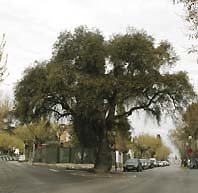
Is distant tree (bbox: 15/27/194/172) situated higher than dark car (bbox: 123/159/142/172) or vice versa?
distant tree (bbox: 15/27/194/172)

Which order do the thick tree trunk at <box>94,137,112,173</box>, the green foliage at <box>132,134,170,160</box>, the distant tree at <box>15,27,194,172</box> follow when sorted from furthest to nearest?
the green foliage at <box>132,134,170,160</box>
the thick tree trunk at <box>94,137,112,173</box>
the distant tree at <box>15,27,194,172</box>

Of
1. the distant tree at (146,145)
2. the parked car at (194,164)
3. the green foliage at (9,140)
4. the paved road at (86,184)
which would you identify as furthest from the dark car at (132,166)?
the distant tree at (146,145)

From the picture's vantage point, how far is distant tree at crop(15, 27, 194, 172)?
43.4 m

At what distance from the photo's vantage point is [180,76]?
44938 mm

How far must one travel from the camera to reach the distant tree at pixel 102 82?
43406 mm

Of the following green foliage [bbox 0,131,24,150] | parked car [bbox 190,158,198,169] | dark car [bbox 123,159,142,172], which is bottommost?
dark car [bbox 123,159,142,172]

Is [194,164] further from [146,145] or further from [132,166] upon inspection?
[146,145]

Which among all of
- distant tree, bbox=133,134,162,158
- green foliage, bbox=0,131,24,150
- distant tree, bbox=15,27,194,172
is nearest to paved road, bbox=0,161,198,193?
distant tree, bbox=15,27,194,172

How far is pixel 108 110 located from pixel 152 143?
3880 inches

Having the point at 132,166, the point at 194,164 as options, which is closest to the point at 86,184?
the point at 132,166

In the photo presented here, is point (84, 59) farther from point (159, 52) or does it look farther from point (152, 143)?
point (152, 143)

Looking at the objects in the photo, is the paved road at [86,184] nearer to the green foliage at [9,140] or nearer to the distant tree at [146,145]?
the green foliage at [9,140]

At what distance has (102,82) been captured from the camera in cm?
4288

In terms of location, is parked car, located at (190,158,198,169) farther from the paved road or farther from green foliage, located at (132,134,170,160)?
green foliage, located at (132,134,170,160)
